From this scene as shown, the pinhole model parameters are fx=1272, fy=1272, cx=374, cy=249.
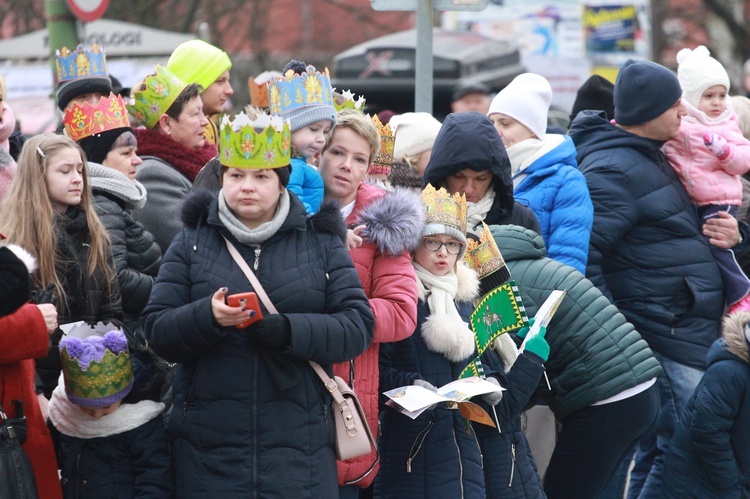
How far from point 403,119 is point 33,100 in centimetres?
940

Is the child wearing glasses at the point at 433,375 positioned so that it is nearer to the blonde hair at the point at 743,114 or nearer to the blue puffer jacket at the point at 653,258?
the blue puffer jacket at the point at 653,258

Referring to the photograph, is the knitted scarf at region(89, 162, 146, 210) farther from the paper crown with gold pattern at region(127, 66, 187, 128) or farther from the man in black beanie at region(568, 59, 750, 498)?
the man in black beanie at region(568, 59, 750, 498)

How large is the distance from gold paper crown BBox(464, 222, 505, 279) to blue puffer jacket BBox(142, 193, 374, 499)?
1029 mm

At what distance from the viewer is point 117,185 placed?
5.38 m

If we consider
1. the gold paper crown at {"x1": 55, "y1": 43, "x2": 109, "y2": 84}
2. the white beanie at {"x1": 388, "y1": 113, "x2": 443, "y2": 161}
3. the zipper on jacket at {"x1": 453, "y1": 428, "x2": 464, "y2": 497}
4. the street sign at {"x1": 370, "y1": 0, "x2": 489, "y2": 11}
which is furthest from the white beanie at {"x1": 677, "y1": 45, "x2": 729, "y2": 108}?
the gold paper crown at {"x1": 55, "y1": 43, "x2": 109, "y2": 84}

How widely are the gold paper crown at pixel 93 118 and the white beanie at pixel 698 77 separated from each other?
337 centimetres

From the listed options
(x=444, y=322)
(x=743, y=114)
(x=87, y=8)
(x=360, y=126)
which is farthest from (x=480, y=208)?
(x=87, y=8)

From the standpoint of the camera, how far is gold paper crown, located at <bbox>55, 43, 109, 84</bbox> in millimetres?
6344

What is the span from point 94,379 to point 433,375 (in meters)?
1.33

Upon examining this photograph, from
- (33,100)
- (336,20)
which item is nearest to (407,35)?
(33,100)

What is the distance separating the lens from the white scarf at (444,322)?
4973 millimetres

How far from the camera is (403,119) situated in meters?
6.73

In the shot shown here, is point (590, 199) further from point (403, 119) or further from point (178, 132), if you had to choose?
point (178, 132)

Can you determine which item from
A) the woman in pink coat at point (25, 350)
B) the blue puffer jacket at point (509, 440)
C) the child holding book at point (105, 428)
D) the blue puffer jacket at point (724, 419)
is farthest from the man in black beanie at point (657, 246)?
the woman in pink coat at point (25, 350)
